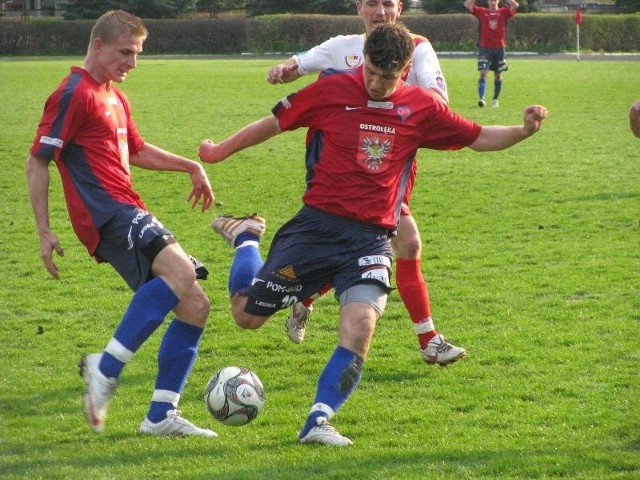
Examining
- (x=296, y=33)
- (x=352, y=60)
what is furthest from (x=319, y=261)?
(x=296, y=33)

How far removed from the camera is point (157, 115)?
21.9m

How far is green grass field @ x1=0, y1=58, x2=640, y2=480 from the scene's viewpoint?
5121 millimetres

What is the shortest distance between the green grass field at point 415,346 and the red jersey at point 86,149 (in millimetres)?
1091

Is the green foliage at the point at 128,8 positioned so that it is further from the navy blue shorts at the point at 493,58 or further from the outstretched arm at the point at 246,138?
the outstretched arm at the point at 246,138

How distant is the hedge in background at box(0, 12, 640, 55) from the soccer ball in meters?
46.4

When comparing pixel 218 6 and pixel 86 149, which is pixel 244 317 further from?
pixel 218 6

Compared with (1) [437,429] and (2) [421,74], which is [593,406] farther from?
(2) [421,74]

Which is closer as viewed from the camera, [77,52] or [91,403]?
[91,403]

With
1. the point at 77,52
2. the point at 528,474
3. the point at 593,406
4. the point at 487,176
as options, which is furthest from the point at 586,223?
the point at 77,52

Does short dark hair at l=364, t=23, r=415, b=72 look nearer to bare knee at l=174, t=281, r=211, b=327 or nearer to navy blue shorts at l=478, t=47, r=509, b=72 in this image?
bare knee at l=174, t=281, r=211, b=327

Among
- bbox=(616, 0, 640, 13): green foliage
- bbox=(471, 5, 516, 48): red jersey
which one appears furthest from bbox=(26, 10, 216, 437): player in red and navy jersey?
bbox=(616, 0, 640, 13): green foliage

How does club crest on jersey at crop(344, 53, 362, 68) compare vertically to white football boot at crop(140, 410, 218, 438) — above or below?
above

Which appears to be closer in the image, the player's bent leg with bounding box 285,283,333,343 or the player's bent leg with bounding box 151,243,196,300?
the player's bent leg with bounding box 151,243,196,300

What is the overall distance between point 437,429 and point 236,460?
1055 millimetres
